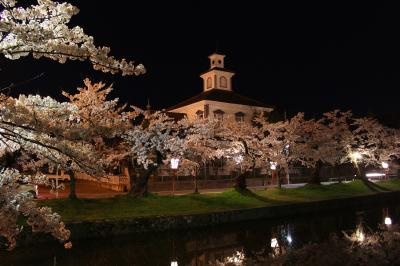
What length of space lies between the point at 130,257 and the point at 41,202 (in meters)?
8.00

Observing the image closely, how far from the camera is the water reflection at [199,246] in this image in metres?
13.9

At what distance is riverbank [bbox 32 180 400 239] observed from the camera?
1795cm

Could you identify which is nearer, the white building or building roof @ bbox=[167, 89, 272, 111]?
the white building

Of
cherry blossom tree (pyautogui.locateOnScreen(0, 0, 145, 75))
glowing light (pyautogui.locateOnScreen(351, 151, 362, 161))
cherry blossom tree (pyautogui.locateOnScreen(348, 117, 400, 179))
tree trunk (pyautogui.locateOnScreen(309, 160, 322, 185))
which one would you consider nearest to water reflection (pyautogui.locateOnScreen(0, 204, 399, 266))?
cherry blossom tree (pyautogui.locateOnScreen(0, 0, 145, 75))

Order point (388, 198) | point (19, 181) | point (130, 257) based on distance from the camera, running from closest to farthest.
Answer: point (19, 181)
point (130, 257)
point (388, 198)

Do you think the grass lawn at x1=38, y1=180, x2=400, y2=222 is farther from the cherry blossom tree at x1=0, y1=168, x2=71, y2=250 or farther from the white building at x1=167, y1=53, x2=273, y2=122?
the white building at x1=167, y1=53, x2=273, y2=122

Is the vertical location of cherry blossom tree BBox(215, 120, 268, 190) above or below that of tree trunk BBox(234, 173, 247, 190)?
above

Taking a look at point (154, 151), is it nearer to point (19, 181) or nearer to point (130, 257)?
point (130, 257)

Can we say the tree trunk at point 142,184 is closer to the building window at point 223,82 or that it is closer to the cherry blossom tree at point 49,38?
the cherry blossom tree at point 49,38

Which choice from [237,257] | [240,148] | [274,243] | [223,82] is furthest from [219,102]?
[237,257]

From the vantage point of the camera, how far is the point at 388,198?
1261 inches

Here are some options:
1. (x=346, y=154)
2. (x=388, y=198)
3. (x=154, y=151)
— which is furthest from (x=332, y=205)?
(x=154, y=151)

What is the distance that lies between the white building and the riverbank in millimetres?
16831

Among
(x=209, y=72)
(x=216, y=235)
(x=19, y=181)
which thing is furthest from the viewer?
(x=209, y=72)
